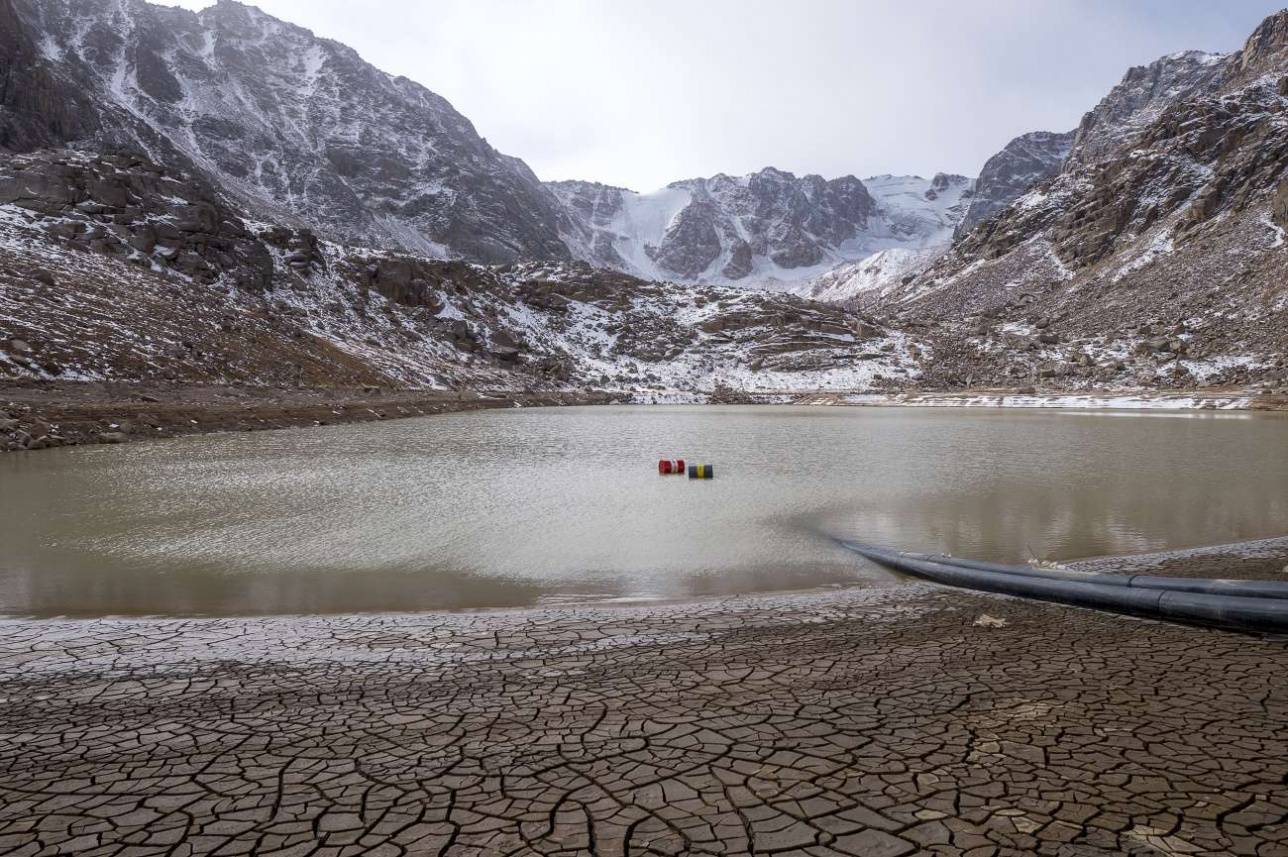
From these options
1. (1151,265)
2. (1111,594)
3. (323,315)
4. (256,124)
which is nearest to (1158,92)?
(1151,265)

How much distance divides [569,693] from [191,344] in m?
51.2

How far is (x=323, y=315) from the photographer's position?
7362 cm

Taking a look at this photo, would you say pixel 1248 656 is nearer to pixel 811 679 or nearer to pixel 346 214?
pixel 811 679

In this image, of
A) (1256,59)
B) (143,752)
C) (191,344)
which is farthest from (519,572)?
(1256,59)

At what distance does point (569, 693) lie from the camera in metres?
5.73

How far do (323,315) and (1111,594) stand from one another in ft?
251

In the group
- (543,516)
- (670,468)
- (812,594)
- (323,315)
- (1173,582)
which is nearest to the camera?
(1173,582)

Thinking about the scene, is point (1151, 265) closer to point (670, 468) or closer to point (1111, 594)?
point (670, 468)

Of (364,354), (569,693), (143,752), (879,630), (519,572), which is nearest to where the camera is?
(143,752)

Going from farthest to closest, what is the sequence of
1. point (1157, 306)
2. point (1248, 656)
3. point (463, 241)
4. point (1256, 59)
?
point (463, 241) < point (1256, 59) < point (1157, 306) < point (1248, 656)

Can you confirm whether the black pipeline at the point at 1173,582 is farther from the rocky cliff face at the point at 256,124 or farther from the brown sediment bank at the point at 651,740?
the rocky cliff face at the point at 256,124

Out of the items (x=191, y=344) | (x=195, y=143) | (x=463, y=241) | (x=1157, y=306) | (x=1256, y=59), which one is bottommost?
(x=191, y=344)

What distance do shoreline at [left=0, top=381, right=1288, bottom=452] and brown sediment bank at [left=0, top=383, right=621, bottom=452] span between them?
0.13ft

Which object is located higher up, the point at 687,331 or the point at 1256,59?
the point at 1256,59
